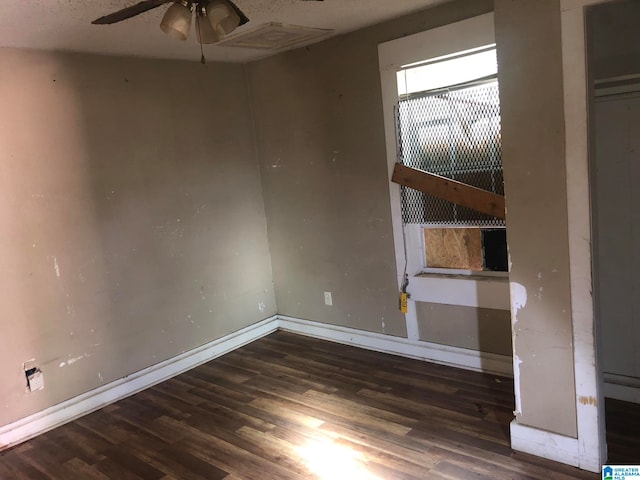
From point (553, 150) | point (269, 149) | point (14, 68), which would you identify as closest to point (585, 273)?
point (553, 150)

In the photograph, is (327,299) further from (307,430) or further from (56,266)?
(56,266)

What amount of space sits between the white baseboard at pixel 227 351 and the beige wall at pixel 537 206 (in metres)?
0.93

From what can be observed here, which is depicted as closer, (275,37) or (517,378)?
(517,378)

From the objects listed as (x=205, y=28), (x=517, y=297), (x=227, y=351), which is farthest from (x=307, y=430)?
(x=205, y=28)

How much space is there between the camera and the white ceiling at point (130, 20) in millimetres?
2539

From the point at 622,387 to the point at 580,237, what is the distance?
124 cm

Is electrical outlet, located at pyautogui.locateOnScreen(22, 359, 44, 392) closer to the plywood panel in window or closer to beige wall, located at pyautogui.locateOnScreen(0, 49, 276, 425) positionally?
beige wall, located at pyautogui.locateOnScreen(0, 49, 276, 425)

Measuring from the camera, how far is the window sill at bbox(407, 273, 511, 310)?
3.26m

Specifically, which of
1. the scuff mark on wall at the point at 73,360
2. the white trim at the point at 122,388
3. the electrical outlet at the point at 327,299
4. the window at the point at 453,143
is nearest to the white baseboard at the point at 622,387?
the window at the point at 453,143

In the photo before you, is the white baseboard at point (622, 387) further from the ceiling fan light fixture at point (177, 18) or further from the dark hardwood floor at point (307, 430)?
the ceiling fan light fixture at point (177, 18)

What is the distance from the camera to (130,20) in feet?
9.31

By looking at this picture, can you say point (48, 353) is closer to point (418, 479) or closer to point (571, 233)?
point (418, 479)

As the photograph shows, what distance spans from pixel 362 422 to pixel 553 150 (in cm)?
176

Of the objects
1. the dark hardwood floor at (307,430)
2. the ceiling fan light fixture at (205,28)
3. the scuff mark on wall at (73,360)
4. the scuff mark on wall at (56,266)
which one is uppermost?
the ceiling fan light fixture at (205,28)
